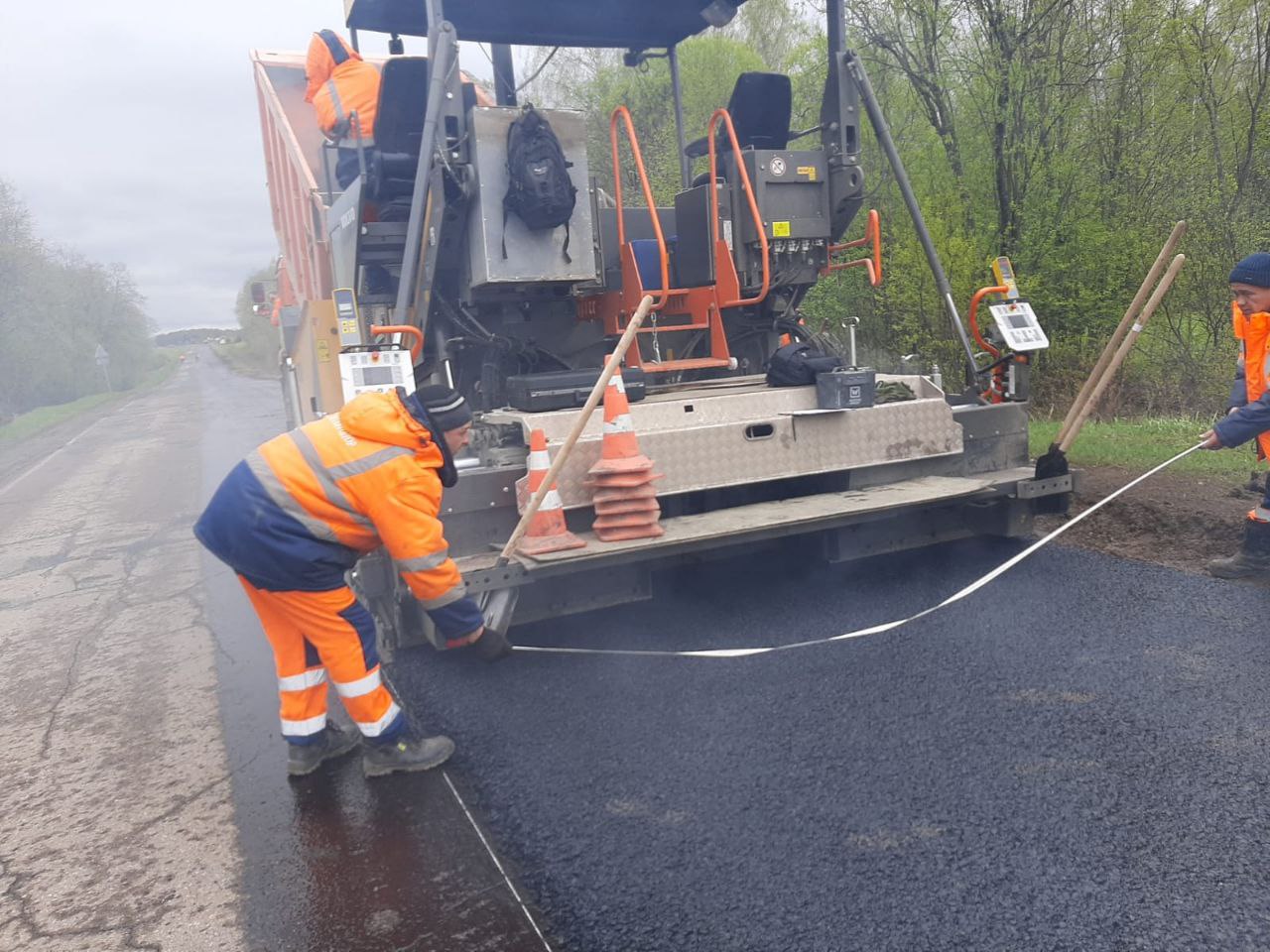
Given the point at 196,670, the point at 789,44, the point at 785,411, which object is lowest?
the point at 196,670

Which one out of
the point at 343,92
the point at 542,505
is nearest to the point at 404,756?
the point at 542,505

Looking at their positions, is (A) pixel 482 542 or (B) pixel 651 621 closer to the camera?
(A) pixel 482 542

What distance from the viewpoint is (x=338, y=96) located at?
5445 mm

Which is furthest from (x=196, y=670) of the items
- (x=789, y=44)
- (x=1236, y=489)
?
(x=789, y=44)

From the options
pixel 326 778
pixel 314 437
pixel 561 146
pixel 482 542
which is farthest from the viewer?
pixel 561 146

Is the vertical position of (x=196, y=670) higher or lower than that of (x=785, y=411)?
lower

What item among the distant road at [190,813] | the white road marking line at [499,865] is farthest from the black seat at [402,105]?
the white road marking line at [499,865]

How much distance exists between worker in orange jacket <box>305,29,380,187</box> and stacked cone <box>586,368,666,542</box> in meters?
2.39

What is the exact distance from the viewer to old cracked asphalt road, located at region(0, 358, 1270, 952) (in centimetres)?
236

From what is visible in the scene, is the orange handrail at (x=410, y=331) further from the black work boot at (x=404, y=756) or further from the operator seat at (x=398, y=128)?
the black work boot at (x=404, y=756)

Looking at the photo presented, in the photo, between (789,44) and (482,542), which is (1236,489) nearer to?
(482,542)

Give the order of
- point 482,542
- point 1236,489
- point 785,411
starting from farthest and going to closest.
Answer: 1. point 1236,489
2. point 785,411
3. point 482,542

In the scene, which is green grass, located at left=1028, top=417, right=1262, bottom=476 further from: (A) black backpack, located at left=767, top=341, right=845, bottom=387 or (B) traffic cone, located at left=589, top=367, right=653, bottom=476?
(B) traffic cone, located at left=589, top=367, right=653, bottom=476

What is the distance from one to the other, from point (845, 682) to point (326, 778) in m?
1.82
